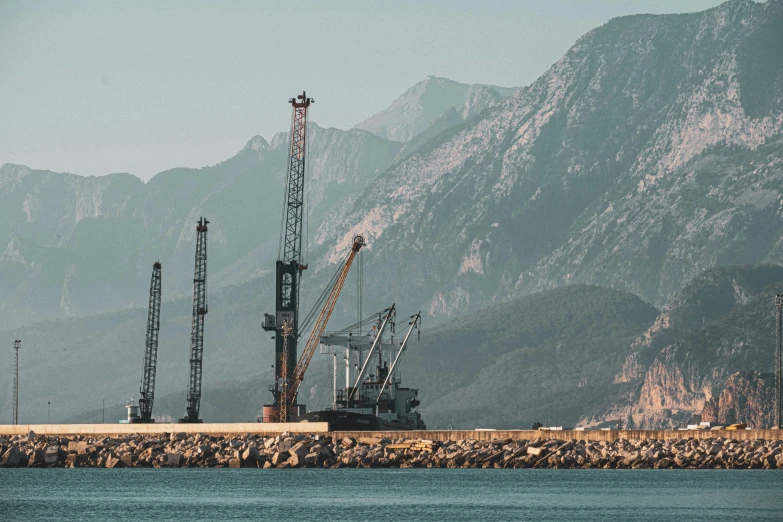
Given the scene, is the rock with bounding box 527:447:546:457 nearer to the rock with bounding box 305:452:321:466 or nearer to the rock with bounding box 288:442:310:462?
the rock with bounding box 305:452:321:466

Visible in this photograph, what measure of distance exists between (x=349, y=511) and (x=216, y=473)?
143 ft

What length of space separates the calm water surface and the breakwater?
1330 millimetres

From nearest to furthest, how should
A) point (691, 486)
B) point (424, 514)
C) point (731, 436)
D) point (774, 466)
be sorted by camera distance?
point (424, 514), point (691, 486), point (774, 466), point (731, 436)

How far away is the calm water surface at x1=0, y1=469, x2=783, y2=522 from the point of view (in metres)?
114

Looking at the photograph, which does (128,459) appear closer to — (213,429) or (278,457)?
(278,457)

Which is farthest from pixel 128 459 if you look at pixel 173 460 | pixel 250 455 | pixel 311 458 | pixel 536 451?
pixel 536 451

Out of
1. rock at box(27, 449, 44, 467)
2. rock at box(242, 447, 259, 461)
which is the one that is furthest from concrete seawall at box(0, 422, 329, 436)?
rock at box(242, 447, 259, 461)

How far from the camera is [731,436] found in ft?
A: 545

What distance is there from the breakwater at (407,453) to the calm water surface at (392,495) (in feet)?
4.36

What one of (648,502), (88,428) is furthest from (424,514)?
(88,428)

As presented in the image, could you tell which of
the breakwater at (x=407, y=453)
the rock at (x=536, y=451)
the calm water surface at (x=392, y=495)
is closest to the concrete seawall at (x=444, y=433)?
the breakwater at (x=407, y=453)

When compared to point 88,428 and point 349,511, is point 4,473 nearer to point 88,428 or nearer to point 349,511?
point 88,428

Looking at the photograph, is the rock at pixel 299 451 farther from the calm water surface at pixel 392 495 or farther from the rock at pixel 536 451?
the rock at pixel 536 451

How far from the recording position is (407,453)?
165 metres
